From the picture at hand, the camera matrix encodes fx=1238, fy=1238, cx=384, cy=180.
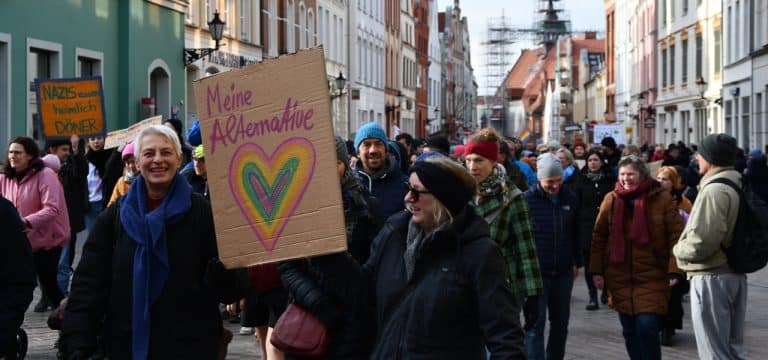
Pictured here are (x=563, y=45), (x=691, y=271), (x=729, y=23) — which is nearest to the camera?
(x=691, y=271)

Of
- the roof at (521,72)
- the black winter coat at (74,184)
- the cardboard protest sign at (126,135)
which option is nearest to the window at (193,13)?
the cardboard protest sign at (126,135)

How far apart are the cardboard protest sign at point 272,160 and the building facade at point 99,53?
503 inches

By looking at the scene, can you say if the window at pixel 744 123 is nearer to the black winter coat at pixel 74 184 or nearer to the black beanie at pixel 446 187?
the black winter coat at pixel 74 184

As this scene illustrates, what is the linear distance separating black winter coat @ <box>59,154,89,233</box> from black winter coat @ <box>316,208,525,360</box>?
8.63 meters

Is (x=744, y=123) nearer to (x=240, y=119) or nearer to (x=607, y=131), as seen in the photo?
(x=607, y=131)

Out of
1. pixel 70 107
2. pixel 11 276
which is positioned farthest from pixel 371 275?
pixel 70 107

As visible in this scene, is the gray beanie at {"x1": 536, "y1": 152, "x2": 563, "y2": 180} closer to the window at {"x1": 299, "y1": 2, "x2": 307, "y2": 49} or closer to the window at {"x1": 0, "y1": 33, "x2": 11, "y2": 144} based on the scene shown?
the window at {"x1": 0, "y1": 33, "x2": 11, "y2": 144}

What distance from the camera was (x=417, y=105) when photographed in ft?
261

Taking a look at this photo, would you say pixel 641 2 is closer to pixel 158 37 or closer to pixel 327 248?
pixel 158 37

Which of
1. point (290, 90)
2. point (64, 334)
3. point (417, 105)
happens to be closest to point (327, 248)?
point (290, 90)

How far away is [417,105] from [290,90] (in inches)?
2949

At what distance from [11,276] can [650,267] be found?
461 cm

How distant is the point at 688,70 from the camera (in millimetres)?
48875

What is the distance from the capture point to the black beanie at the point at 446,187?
4586 mm
